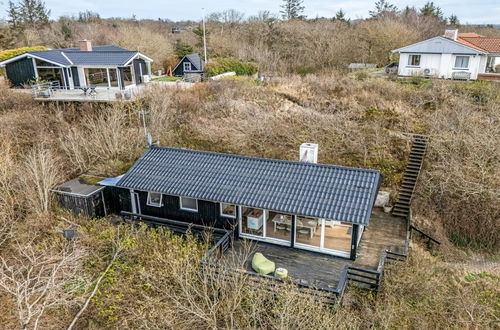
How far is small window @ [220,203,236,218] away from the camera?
15.3m

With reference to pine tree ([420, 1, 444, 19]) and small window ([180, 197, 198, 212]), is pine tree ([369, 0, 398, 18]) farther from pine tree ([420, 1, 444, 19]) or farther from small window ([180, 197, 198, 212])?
small window ([180, 197, 198, 212])

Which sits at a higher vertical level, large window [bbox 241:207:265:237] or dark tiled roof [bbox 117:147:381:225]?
dark tiled roof [bbox 117:147:381:225]

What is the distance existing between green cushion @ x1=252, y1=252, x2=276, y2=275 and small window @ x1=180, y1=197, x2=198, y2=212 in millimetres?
4070

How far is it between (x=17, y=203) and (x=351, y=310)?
15419mm

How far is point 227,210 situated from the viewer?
1554cm

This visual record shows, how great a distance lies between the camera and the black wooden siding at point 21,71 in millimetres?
30438

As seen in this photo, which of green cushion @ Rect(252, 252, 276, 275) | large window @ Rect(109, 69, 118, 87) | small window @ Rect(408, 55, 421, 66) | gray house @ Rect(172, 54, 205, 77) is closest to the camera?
green cushion @ Rect(252, 252, 276, 275)

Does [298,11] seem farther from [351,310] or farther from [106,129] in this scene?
[351,310]

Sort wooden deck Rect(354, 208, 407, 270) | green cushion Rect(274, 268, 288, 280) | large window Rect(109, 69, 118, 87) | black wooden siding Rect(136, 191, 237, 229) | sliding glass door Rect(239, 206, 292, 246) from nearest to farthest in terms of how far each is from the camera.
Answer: green cushion Rect(274, 268, 288, 280)
wooden deck Rect(354, 208, 407, 270)
sliding glass door Rect(239, 206, 292, 246)
black wooden siding Rect(136, 191, 237, 229)
large window Rect(109, 69, 118, 87)

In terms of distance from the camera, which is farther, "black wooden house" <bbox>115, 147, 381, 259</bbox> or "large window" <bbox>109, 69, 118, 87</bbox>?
"large window" <bbox>109, 69, 118, 87</bbox>

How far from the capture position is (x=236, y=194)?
1487cm

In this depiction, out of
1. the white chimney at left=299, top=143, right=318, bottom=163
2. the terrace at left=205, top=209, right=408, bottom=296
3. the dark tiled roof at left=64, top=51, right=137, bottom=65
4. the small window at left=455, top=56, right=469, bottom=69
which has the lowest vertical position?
the terrace at left=205, top=209, right=408, bottom=296

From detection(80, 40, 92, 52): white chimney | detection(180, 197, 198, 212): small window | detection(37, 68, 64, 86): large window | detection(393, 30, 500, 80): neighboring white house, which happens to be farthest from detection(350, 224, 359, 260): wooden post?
detection(80, 40, 92, 52): white chimney

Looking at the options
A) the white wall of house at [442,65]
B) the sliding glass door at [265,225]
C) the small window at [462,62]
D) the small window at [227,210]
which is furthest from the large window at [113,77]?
the small window at [462,62]
